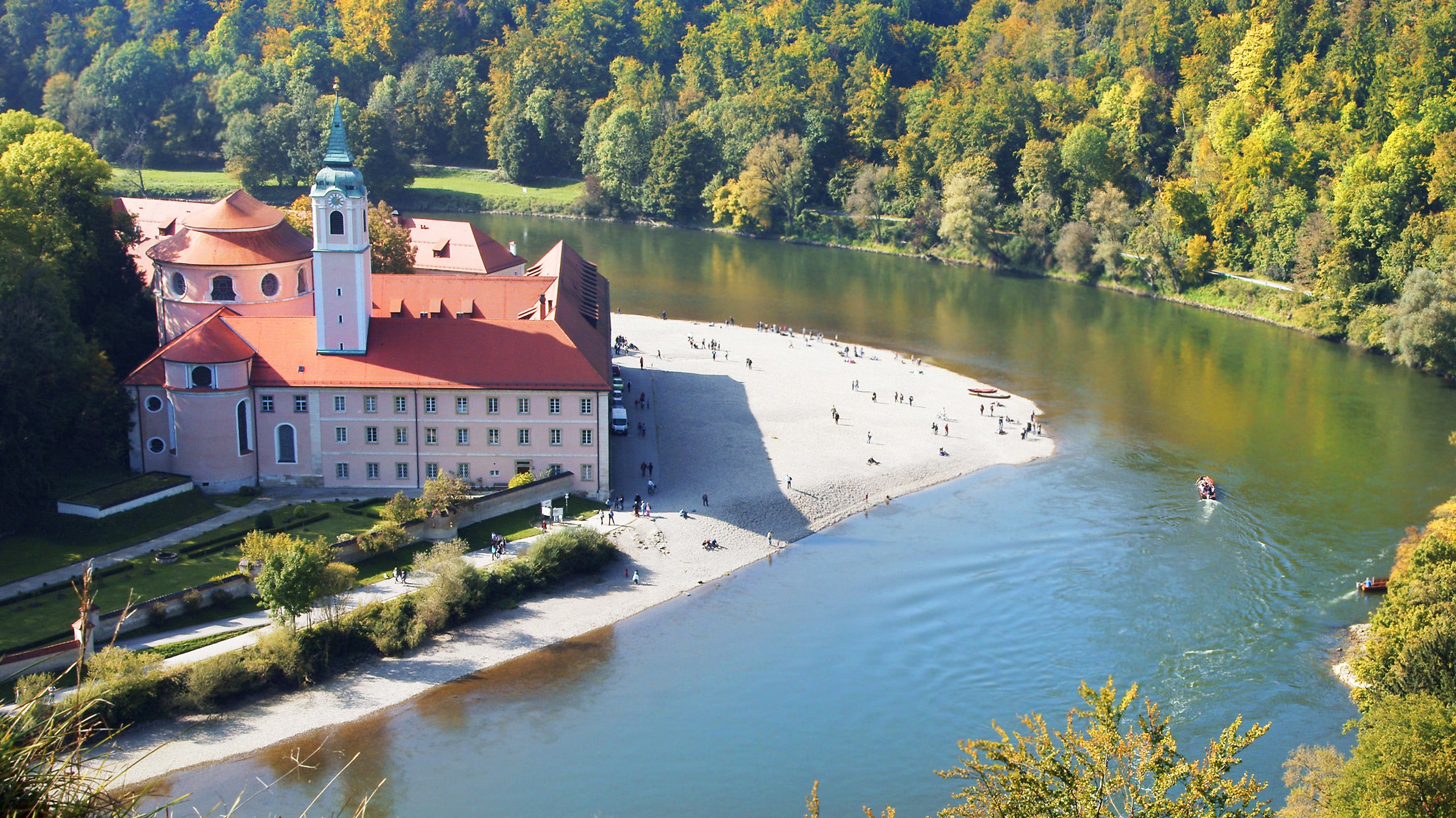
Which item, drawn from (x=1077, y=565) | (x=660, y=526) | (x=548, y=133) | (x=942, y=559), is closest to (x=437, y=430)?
(x=660, y=526)

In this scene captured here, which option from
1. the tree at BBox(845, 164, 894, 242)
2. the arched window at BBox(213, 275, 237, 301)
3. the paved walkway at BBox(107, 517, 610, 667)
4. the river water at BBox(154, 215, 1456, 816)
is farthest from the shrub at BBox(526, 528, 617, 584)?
the tree at BBox(845, 164, 894, 242)

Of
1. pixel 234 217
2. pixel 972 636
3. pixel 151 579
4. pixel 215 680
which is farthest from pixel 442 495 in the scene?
pixel 972 636

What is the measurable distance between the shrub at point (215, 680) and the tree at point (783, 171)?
100026 mm

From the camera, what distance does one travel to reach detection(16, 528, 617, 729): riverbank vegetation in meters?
39.6

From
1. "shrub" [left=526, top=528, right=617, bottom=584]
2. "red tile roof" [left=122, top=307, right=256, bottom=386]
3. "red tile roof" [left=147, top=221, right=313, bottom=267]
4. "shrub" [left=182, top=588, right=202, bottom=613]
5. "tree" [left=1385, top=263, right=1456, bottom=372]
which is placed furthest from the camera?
"tree" [left=1385, top=263, right=1456, bottom=372]

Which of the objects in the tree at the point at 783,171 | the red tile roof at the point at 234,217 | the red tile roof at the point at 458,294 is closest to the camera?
the red tile roof at the point at 234,217

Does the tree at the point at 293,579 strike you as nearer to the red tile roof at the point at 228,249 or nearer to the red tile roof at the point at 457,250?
the red tile roof at the point at 228,249

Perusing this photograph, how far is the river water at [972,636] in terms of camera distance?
38531 millimetres

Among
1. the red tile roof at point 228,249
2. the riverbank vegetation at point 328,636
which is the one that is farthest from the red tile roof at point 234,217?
the riverbank vegetation at point 328,636

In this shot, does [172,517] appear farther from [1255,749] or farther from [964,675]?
[1255,749]

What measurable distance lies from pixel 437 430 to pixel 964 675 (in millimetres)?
25495

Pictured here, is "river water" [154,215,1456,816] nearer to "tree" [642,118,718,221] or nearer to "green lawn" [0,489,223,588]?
"green lawn" [0,489,223,588]

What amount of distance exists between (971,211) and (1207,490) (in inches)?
2518

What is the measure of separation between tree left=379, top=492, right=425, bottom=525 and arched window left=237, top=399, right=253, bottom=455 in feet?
24.3
